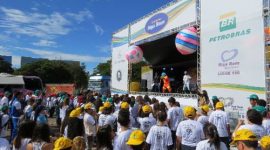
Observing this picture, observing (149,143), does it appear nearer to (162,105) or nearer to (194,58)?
(162,105)

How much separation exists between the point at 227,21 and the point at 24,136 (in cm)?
731

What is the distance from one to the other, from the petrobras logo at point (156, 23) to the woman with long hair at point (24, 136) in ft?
32.9

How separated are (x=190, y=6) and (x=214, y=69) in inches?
112

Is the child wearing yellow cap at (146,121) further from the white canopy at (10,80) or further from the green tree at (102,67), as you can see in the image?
the green tree at (102,67)

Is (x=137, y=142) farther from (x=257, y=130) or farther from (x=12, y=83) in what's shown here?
(x=12, y=83)

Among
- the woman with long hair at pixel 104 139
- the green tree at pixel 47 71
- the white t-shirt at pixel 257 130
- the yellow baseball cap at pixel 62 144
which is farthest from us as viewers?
the green tree at pixel 47 71

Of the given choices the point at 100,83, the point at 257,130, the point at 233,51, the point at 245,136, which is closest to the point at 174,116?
the point at 257,130

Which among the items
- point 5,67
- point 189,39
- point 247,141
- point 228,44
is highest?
point 5,67

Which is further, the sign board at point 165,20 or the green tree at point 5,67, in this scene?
the green tree at point 5,67

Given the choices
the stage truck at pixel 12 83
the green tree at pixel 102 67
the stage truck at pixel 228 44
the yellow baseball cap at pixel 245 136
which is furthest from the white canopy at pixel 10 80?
the green tree at pixel 102 67

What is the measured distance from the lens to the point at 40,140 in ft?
12.1

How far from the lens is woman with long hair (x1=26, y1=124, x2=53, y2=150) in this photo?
12.0 ft

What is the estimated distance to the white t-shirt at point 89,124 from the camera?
6.55m

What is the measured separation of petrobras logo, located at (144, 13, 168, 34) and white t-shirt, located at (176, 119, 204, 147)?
8.80 meters
